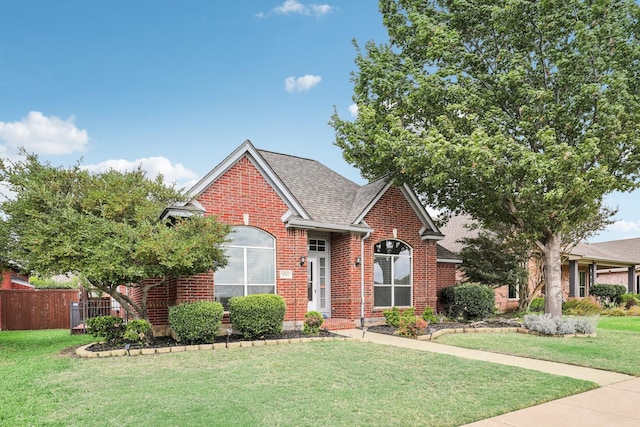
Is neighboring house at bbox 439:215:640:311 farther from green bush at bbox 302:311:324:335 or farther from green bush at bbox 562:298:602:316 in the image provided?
green bush at bbox 302:311:324:335

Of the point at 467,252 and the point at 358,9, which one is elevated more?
the point at 358,9

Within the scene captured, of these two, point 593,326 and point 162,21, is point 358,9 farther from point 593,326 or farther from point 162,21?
point 593,326

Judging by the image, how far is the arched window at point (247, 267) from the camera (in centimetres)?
1342

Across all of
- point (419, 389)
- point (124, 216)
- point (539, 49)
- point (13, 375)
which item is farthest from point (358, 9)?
point (13, 375)

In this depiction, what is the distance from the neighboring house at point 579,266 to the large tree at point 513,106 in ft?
25.5

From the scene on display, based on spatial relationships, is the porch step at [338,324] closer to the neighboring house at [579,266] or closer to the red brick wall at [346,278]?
the red brick wall at [346,278]

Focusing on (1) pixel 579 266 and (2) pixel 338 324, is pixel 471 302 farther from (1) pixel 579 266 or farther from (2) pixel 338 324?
(1) pixel 579 266

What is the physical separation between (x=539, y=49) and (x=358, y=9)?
6.38 meters

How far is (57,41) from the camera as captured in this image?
1459 centimetres

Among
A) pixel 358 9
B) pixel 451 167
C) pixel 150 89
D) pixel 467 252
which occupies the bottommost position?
pixel 467 252

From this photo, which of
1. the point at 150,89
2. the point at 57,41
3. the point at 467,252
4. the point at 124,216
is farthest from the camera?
the point at 467,252

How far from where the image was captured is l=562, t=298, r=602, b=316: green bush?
22059mm

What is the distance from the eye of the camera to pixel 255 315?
1173 cm

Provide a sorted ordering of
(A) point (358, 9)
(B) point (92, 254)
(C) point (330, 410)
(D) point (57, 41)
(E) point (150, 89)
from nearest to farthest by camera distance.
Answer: (C) point (330, 410) → (B) point (92, 254) → (D) point (57, 41) → (A) point (358, 9) → (E) point (150, 89)
